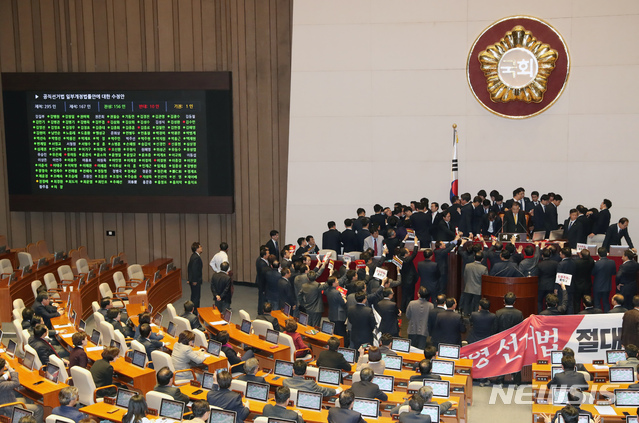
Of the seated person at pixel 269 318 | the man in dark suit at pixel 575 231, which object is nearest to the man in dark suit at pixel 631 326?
the man in dark suit at pixel 575 231

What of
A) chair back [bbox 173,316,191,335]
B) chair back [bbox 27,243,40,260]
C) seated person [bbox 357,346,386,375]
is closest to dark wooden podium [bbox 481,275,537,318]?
seated person [bbox 357,346,386,375]

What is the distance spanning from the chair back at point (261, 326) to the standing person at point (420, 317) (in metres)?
2.14

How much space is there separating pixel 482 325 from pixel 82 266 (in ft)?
29.7

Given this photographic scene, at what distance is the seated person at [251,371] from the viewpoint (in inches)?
336

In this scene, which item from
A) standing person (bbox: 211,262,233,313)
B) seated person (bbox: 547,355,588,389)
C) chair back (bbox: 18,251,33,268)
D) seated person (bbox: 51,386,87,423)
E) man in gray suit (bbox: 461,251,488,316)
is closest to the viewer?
seated person (bbox: 51,386,87,423)

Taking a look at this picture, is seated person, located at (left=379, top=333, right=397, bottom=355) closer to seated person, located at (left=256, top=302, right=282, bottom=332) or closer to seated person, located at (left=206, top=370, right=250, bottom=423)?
seated person, located at (left=256, top=302, right=282, bottom=332)

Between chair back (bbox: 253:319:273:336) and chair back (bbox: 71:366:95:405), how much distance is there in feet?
9.77

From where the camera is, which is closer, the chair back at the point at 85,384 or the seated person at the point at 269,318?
the chair back at the point at 85,384

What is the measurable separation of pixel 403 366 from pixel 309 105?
8.07 metres

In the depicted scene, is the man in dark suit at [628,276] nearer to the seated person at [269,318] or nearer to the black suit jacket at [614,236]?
the black suit jacket at [614,236]

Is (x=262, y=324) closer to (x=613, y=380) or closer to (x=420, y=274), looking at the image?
(x=420, y=274)

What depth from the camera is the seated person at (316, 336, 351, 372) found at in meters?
9.27

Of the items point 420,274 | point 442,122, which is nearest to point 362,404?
point 420,274

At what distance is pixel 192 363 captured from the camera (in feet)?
31.8
